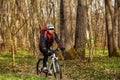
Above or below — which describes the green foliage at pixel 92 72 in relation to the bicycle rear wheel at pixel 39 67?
below

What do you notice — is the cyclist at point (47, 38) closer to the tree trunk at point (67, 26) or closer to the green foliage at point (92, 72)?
the green foliage at point (92, 72)

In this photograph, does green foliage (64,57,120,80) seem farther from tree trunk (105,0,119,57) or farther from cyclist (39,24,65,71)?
tree trunk (105,0,119,57)

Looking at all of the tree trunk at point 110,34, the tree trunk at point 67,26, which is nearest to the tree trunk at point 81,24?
the tree trunk at point 67,26

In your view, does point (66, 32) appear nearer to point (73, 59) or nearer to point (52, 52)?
point (73, 59)

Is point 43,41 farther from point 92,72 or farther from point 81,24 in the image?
point 81,24

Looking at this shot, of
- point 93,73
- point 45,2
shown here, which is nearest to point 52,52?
point 93,73

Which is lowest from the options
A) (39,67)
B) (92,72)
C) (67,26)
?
(92,72)

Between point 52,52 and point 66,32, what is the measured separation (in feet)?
30.1

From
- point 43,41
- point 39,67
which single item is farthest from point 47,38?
point 39,67

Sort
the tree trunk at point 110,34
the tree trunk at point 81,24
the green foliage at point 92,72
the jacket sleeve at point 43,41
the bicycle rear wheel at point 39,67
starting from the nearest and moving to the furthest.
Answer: the jacket sleeve at point 43,41
the bicycle rear wheel at point 39,67
the green foliage at point 92,72
the tree trunk at point 81,24
the tree trunk at point 110,34

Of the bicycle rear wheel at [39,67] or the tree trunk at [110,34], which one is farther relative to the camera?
the tree trunk at [110,34]

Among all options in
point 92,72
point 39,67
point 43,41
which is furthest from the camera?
point 92,72

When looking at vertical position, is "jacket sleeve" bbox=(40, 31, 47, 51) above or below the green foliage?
above

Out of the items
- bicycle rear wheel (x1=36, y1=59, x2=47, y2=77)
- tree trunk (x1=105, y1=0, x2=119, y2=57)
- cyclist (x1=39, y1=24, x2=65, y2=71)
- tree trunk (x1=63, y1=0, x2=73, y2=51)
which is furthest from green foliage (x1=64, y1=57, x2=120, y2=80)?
tree trunk (x1=105, y1=0, x2=119, y2=57)
